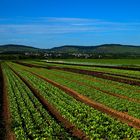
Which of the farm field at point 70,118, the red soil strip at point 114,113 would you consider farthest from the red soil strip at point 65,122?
the red soil strip at point 114,113

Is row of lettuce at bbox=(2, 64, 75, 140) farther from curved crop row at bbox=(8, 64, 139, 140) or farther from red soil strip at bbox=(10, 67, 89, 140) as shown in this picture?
curved crop row at bbox=(8, 64, 139, 140)

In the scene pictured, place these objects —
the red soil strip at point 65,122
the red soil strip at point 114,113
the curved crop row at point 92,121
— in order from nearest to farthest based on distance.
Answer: the curved crop row at point 92,121, the red soil strip at point 65,122, the red soil strip at point 114,113

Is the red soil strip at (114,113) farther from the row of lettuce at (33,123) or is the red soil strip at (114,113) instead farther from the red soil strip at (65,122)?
the row of lettuce at (33,123)

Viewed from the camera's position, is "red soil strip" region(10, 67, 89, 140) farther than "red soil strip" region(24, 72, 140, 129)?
No

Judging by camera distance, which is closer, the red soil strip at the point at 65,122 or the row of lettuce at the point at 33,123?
the row of lettuce at the point at 33,123

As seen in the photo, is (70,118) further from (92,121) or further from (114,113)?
(114,113)

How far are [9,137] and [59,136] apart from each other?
2218mm

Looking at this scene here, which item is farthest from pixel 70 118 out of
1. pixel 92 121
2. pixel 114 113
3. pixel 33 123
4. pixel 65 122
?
pixel 114 113

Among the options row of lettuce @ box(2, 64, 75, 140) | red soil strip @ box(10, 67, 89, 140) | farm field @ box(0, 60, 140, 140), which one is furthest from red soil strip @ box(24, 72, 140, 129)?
row of lettuce @ box(2, 64, 75, 140)

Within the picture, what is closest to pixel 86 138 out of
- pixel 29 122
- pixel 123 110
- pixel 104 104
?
pixel 29 122

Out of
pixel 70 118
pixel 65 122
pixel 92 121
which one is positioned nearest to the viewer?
pixel 92 121

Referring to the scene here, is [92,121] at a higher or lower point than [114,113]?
higher

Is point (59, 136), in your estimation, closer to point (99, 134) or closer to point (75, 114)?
point (99, 134)

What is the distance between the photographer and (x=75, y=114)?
20.2m
